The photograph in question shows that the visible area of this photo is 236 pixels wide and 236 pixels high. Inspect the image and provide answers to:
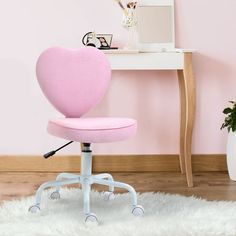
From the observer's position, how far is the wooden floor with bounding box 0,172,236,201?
2857 mm

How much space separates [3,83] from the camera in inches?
136

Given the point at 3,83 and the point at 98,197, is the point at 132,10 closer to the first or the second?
the point at 3,83

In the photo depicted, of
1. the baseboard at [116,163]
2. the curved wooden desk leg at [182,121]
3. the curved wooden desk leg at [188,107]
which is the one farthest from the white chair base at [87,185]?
the curved wooden desk leg at [182,121]

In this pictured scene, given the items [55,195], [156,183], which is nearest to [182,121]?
[156,183]

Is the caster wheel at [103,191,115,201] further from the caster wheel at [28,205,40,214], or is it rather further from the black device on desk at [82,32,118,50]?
the black device on desk at [82,32,118,50]

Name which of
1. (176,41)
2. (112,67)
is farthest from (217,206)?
(176,41)

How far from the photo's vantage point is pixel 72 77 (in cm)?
276

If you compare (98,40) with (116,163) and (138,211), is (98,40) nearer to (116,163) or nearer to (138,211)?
(116,163)

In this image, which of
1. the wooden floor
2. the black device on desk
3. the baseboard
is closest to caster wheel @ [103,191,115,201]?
the wooden floor

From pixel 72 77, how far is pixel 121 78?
78cm

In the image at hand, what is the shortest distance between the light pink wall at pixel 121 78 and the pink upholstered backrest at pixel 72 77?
66 centimetres

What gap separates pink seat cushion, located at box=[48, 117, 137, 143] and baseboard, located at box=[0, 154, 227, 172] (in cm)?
107

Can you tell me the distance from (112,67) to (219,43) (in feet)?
2.76

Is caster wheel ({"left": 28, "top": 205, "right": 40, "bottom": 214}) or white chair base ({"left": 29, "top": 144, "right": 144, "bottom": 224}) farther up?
white chair base ({"left": 29, "top": 144, "right": 144, "bottom": 224})
